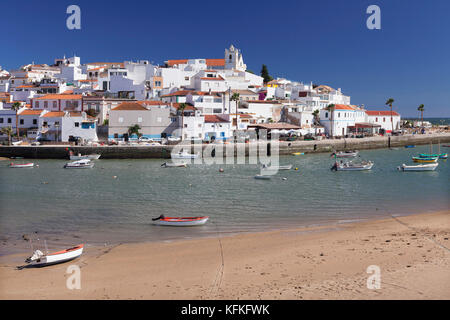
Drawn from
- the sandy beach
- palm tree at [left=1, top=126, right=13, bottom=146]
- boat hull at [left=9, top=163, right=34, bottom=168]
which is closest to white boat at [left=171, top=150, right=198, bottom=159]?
boat hull at [left=9, top=163, right=34, bottom=168]

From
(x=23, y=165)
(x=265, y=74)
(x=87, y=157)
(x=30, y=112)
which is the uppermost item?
(x=265, y=74)

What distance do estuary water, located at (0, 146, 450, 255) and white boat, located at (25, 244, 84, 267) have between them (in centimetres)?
235

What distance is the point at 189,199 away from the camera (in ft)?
88.8

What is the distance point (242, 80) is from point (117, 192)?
64062mm

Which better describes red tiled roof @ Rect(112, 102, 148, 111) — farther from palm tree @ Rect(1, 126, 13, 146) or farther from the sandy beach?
the sandy beach

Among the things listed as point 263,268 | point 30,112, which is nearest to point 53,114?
point 30,112

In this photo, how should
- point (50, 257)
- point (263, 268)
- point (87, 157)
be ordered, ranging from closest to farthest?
point (263, 268) → point (50, 257) → point (87, 157)

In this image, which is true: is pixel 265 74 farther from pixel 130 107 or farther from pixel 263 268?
pixel 263 268

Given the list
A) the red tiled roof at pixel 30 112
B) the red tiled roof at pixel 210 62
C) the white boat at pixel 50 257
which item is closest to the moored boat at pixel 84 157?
the red tiled roof at pixel 30 112

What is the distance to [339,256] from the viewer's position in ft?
50.0

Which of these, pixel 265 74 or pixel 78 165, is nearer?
pixel 78 165

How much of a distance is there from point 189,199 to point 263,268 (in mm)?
13356

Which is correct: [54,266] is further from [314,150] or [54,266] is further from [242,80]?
[242,80]

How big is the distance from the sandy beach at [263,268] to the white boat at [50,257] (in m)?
0.25
